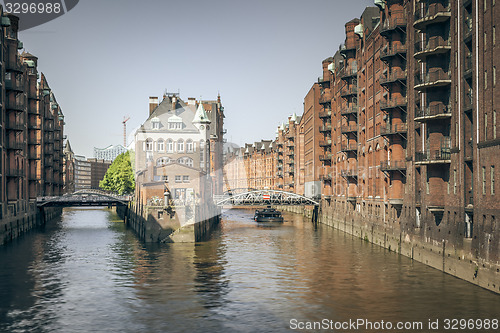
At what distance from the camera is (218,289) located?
3728 cm

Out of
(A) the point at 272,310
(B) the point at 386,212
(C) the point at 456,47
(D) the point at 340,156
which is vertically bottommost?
(A) the point at 272,310

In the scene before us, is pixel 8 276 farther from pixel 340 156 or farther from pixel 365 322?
pixel 340 156

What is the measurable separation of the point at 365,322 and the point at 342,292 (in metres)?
7.31

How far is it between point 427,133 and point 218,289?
2054cm

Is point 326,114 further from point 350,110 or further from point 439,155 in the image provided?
point 439,155

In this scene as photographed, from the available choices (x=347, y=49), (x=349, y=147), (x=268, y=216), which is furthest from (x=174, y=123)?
(x=349, y=147)

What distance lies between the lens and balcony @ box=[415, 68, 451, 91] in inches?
1617

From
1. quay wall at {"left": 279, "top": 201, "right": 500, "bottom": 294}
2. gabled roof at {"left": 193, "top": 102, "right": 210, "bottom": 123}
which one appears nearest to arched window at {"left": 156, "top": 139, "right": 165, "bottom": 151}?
gabled roof at {"left": 193, "top": 102, "right": 210, "bottom": 123}

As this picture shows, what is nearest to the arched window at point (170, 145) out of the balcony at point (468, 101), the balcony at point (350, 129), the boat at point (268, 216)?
the boat at point (268, 216)

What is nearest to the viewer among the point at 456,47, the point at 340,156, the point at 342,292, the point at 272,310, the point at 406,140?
the point at 272,310

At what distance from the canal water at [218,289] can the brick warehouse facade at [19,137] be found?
10416mm

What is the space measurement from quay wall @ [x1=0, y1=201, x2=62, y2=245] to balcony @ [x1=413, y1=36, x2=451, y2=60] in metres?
45.1

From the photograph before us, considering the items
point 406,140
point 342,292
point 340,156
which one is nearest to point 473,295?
point 342,292

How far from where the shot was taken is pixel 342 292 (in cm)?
3597
